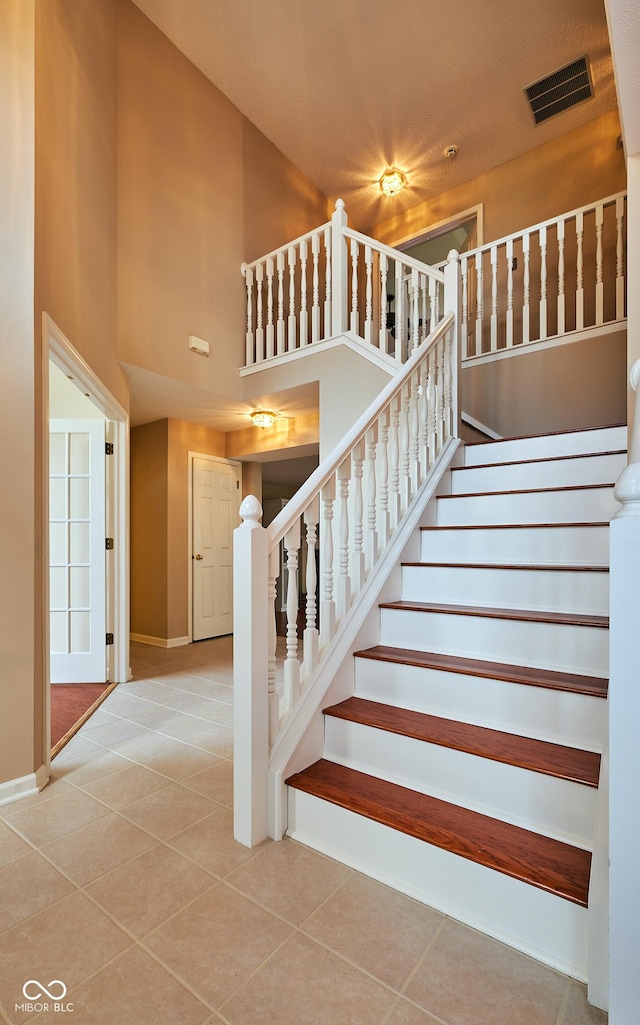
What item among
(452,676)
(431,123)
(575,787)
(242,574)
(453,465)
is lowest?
(575,787)

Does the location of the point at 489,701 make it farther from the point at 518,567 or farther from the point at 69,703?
the point at 69,703

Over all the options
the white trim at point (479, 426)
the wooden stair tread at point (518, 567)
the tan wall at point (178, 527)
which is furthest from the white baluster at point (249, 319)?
the wooden stair tread at point (518, 567)

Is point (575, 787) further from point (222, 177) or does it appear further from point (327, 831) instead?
point (222, 177)

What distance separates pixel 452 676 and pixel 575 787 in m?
0.51

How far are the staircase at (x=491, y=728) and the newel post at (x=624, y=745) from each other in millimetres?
204

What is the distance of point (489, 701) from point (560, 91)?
5.06m

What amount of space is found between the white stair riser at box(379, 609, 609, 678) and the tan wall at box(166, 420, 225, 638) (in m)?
3.26

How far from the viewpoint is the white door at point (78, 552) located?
3604 mm

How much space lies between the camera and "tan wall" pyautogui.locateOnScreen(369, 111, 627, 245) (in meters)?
4.19

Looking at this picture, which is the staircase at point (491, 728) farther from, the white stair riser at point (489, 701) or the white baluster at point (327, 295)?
the white baluster at point (327, 295)

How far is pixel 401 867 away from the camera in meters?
1.45

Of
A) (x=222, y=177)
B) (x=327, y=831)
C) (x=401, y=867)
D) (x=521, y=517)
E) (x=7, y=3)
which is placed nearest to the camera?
(x=401, y=867)

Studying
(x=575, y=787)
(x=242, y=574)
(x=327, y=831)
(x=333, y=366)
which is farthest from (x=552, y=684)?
(x=333, y=366)

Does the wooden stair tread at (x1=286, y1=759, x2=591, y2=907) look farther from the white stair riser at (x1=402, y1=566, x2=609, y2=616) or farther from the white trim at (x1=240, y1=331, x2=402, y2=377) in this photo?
the white trim at (x1=240, y1=331, x2=402, y2=377)
